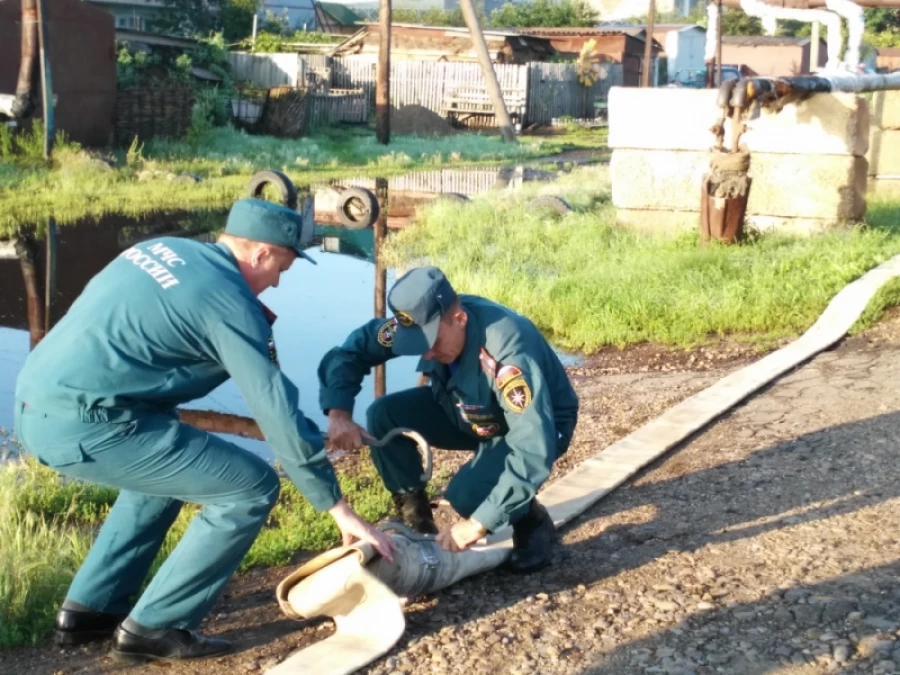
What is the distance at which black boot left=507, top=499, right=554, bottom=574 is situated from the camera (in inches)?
177

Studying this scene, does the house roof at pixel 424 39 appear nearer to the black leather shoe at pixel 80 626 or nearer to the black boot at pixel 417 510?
the black boot at pixel 417 510

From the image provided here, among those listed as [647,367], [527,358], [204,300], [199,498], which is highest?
[204,300]

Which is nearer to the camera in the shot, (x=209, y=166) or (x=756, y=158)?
(x=756, y=158)

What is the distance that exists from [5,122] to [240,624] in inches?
648

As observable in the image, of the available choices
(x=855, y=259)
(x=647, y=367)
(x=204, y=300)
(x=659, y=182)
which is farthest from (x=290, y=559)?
(x=659, y=182)

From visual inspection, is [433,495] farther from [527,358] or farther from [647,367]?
[647,367]

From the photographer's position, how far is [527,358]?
13.8 feet

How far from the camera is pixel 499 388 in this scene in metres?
4.19

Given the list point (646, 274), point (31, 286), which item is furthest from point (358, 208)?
point (646, 274)

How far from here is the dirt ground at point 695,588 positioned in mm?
3828

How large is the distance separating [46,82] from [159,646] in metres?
16.0

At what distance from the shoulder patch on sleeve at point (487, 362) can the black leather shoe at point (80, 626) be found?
4.79 feet

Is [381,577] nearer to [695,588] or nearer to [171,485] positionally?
[171,485]

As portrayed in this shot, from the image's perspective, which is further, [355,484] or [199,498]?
[355,484]
